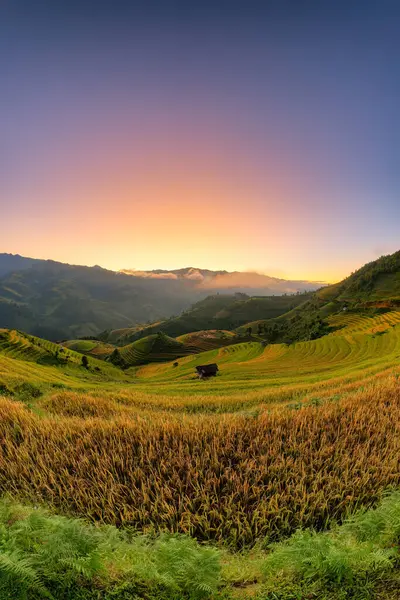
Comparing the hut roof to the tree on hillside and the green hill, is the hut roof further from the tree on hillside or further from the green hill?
the green hill

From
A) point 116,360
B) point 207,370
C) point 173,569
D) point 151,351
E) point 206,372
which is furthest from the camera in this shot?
point 151,351

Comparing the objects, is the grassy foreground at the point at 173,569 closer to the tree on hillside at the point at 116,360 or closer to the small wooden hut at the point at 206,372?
the small wooden hut at the point at 206,372

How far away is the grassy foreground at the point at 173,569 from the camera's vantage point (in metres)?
2.34

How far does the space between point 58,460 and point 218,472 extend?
2.69m

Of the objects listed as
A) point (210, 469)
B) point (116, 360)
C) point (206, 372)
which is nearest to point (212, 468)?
point (210, 469)

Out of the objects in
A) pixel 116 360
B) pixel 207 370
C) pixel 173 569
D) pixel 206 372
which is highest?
pixel 173 569

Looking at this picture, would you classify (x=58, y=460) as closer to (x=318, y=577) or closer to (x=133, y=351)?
(x=318, y=577)

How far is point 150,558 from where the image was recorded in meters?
2.81

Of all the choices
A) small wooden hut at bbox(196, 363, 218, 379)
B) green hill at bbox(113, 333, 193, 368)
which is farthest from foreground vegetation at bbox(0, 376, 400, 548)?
green hill at bbox(113, 333, 193, 368)

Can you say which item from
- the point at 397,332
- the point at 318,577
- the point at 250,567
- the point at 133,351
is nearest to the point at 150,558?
the point at 250,567

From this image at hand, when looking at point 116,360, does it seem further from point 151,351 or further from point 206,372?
point 206,372

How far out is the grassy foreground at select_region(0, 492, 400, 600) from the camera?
2.34m

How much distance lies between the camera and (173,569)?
2539 millimetres

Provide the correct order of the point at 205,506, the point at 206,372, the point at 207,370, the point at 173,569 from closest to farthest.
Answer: the point at 173,569
the point at 205,506
the point at 206,372
the point at 207,370
